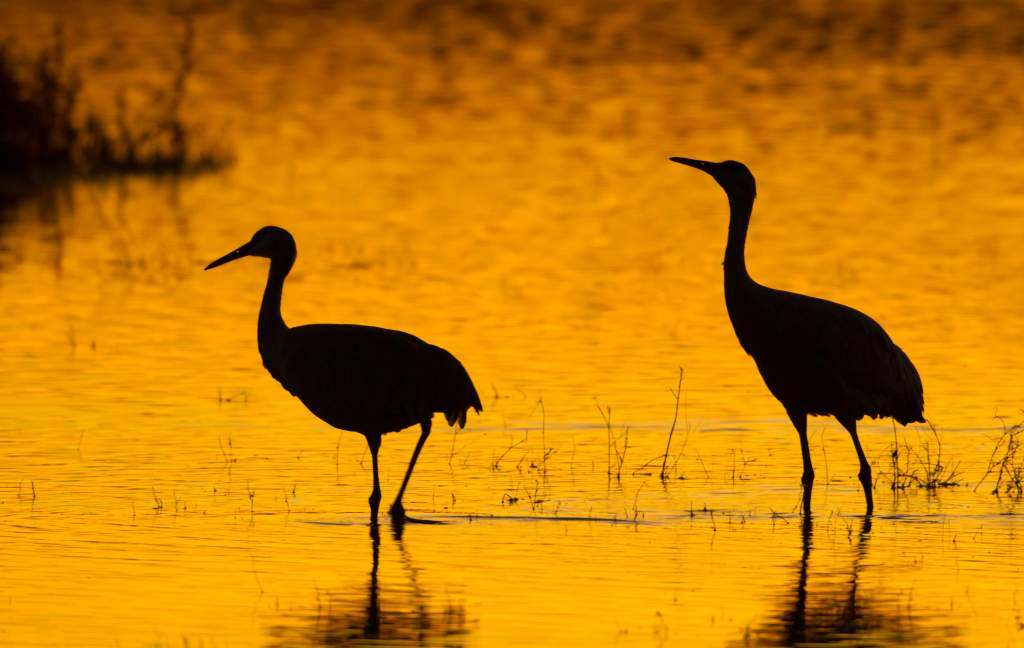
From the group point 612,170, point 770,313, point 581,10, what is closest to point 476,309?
point 770,313

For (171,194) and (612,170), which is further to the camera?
(612,170)

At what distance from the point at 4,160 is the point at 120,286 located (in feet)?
34.7

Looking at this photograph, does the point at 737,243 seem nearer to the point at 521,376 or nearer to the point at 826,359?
the point at 826,359

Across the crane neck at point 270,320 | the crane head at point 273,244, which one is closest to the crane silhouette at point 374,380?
the crane neck at point 270,320

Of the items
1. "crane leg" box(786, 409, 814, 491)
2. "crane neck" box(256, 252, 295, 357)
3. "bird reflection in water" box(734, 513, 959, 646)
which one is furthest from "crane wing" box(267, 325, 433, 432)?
"bird reflection in water" box(734, 513, 959, 646)

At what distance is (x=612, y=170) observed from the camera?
35500 mm

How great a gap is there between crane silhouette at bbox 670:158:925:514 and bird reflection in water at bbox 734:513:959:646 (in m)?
2.46

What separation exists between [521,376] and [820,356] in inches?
186

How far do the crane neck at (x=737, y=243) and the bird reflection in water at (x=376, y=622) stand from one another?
3.56 meters

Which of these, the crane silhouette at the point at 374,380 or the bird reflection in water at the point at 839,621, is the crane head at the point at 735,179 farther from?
the bird reflection in water at the point at 839,621

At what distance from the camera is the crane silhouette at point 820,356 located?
14367 mm

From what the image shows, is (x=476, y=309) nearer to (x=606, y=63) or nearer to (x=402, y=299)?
(x=402, y=299)

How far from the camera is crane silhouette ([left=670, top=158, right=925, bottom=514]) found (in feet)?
47.1

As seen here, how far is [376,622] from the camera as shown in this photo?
36.2ft
